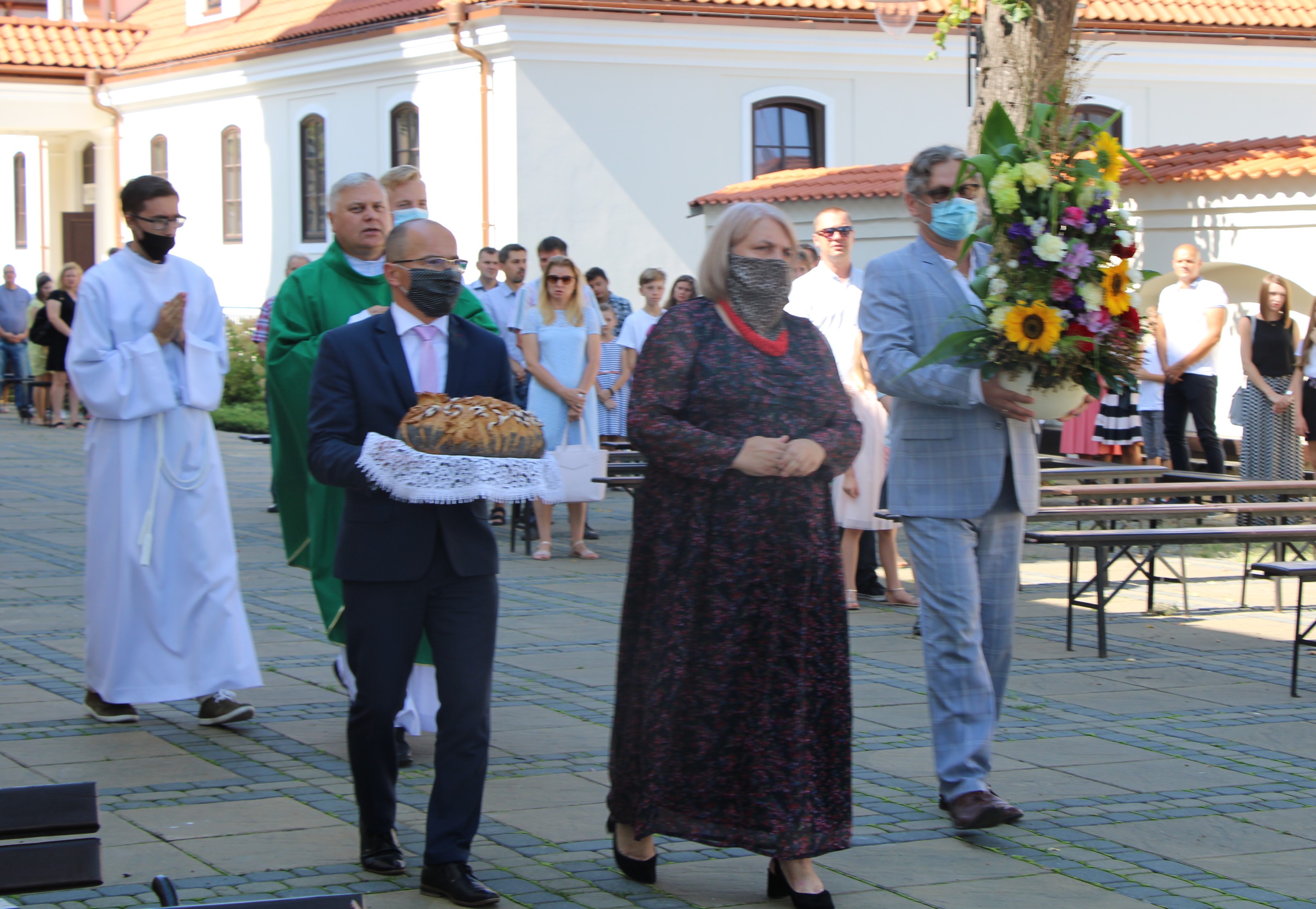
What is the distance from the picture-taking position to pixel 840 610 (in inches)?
181

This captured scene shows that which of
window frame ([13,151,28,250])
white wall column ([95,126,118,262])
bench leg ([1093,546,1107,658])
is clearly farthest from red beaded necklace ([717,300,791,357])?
window frame ([13,151,28,250])

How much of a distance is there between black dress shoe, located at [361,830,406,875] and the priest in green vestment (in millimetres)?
1322

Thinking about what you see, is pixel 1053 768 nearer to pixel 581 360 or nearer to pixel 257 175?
pixel 581 360

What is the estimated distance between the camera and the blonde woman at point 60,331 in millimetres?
21188

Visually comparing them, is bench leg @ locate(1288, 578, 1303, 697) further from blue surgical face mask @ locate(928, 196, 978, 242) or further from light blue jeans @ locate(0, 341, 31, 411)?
light blue jeans @ locate(0, 341, 31, 411)

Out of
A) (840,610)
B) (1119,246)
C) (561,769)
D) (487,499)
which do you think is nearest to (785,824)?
(840,610)

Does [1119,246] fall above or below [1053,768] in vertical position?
above

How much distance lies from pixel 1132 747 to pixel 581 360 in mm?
5754

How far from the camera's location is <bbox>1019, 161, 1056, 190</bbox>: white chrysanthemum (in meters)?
5.26

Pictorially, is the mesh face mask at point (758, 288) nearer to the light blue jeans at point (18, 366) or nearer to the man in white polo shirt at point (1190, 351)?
the man in white polo shirt at point (1190, 351)

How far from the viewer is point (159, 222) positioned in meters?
6.63

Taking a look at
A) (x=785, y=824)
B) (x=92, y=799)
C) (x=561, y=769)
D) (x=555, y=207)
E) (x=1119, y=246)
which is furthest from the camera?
(x=555, y=207)

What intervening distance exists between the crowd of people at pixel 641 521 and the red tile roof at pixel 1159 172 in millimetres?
6887

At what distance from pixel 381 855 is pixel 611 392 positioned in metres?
9.17
